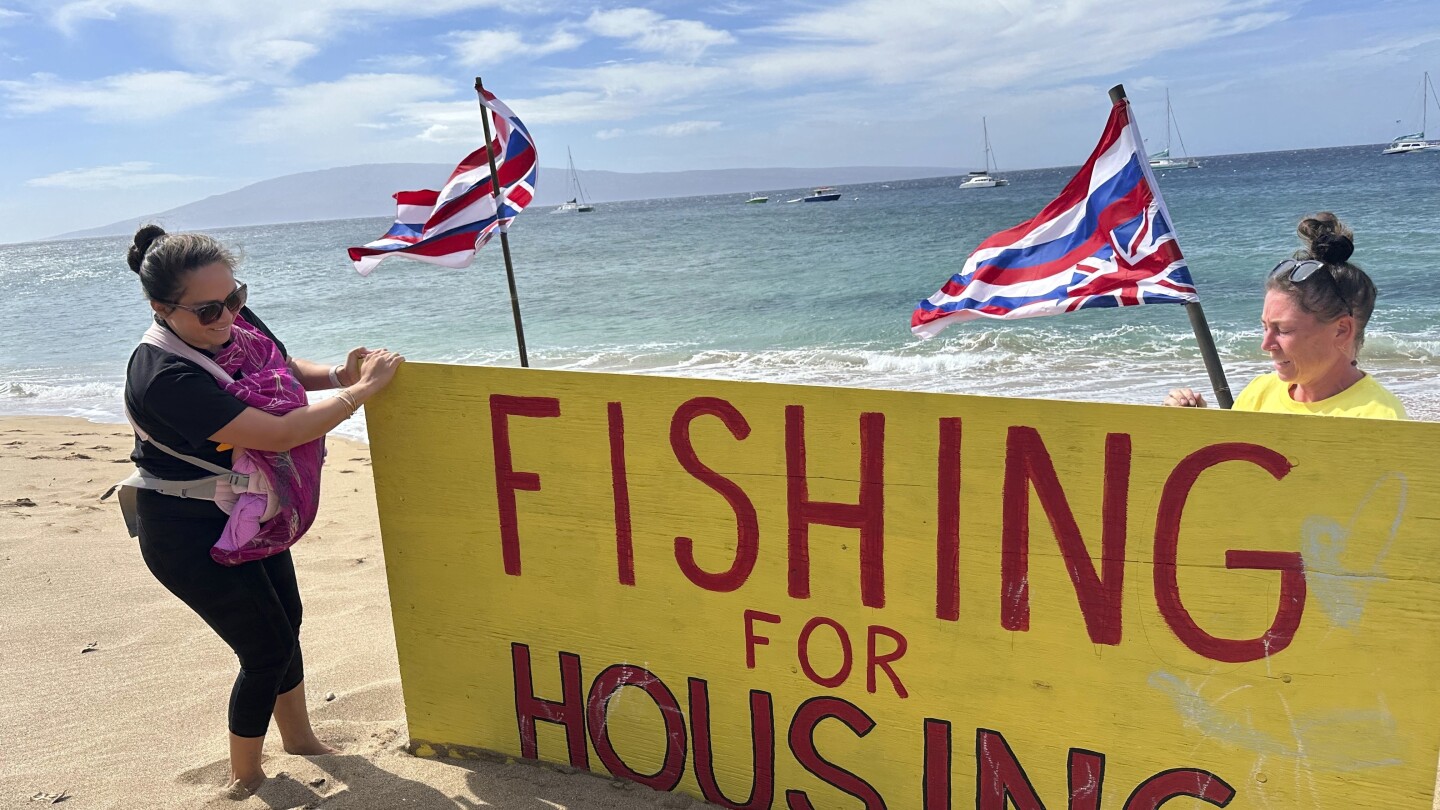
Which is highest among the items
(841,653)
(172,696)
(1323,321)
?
(1323,321)

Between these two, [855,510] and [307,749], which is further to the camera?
[307,749]

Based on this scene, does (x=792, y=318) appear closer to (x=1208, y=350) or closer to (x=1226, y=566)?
(x=1208, y=350)

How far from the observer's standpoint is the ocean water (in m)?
12.1

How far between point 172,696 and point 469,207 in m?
2.29

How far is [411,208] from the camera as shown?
460 cm

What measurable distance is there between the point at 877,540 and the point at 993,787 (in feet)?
2.18

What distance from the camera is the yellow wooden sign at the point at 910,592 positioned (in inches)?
77.5

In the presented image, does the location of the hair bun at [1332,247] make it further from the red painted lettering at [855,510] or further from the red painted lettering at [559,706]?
the red painted lettering at [559,706]

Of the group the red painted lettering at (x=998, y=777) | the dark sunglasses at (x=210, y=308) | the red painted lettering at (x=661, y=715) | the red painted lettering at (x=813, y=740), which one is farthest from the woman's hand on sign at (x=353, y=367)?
the red painted lettering at (x=998, y=777)

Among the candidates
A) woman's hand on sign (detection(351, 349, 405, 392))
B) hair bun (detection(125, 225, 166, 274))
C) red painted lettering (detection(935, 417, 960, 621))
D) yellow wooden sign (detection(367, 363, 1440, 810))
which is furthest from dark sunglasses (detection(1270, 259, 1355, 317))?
hair bun (detection(125, 225, 166, 274))

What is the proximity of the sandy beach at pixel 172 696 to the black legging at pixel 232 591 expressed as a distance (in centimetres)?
34

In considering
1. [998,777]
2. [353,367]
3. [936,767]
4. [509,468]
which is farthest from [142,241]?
[998,777]

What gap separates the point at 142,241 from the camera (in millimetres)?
2781

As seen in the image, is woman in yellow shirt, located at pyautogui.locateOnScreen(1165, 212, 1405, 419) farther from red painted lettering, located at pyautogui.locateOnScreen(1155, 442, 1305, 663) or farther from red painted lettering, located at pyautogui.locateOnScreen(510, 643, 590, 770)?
red painted lettering, located at pyautogui.locateOnScreen(510, 643, 590, 770)
